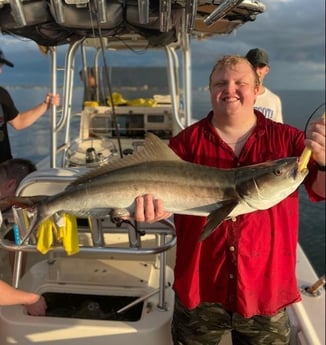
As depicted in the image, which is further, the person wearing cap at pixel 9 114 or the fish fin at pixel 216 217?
the person wearing cap at pixel 9 114

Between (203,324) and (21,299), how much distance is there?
3.99 ft

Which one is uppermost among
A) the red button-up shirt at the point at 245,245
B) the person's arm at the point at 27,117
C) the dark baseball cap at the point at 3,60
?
the dark baseball cap at the point at 3,60

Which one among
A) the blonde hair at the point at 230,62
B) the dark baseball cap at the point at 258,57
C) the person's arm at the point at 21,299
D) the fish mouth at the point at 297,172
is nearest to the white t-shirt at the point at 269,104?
the dark baseball cap at the point at 258,57

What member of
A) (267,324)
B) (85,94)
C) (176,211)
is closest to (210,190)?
(176,211)

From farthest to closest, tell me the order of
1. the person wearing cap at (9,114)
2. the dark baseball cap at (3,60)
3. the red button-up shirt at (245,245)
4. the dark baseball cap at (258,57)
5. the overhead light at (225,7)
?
the dark baseball cap at (258,57) → the person wearing cap at (9,114) → the dark baseball cap at (3,60) → the red button-up shirt at (245,245) → the overhead light at (225,7)

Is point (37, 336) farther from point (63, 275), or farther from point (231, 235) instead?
point (231, 235)

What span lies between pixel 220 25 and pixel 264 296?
270cm

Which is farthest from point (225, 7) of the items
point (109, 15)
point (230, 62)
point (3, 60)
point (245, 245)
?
point (3, 60)

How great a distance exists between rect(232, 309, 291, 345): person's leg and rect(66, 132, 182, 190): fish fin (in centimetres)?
111

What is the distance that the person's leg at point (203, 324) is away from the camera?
2.67 meters

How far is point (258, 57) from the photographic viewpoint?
5355mm

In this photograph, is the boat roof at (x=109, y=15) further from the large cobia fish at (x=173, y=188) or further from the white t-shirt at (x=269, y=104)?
the white t-shirt at (x=269, y=104)

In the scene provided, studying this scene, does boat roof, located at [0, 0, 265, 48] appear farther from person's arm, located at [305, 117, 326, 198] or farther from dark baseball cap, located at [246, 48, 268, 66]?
dark baseball cap, located at [246, 48, 268, 66]

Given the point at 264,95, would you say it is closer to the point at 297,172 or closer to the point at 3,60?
the point at 3,60
